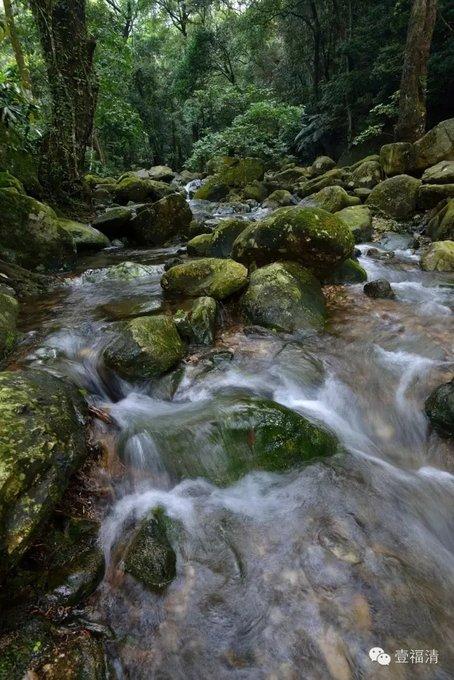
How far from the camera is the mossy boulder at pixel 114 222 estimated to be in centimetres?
918

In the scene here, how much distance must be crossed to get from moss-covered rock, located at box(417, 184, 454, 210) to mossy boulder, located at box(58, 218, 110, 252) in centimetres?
736

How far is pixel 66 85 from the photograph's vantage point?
852 cm

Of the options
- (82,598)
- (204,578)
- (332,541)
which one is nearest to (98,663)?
(82,598)

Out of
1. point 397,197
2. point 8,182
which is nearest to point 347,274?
point 397,197

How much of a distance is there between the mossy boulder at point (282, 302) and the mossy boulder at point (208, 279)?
8.1 inches

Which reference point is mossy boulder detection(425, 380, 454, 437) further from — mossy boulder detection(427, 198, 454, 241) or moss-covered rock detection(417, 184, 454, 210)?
moss-covered rock detection(417, 184, 454, 210)

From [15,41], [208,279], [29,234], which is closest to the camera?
[208,279]

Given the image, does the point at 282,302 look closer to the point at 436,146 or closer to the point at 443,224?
the point at 443,224

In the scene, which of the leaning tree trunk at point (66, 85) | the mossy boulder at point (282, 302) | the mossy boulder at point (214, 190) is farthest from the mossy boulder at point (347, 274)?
A: the mossy boulder at point (214, 190)

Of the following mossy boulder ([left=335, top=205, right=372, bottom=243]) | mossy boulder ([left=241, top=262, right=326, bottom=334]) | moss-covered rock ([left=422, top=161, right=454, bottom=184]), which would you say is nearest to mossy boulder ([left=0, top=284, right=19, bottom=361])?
mossy boulder ([left=241, top=262, right=326, bottom=334])

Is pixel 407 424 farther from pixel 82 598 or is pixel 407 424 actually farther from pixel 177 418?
pixel 82 598

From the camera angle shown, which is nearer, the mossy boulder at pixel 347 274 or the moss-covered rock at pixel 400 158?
the mossy boulder at pixel 347 274

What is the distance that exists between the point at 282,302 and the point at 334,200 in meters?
5.45

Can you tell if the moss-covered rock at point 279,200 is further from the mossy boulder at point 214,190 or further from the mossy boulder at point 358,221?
the mossy boulder at point 358,221
